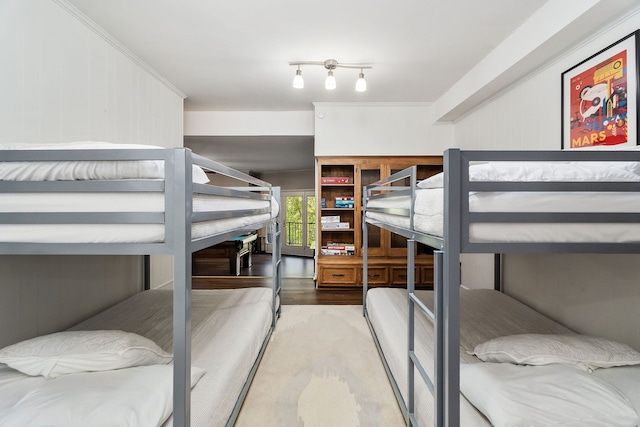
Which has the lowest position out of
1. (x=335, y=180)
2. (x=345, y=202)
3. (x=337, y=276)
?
(x=337, y=276)

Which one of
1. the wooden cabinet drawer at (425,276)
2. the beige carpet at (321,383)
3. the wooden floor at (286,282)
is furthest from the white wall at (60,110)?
the wooden cabinet drawer at (425,276)

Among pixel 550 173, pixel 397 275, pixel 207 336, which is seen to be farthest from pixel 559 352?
pixel 397 275

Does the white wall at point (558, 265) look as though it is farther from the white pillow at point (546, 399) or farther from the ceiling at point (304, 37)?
the white pillow at point (546, 399)

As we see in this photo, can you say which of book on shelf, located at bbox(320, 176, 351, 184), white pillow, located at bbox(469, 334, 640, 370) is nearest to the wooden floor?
book on shelf, located at bbox(320, 176, 351, 184)

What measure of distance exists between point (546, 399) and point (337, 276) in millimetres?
3253

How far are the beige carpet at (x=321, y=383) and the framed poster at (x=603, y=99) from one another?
2.02 m

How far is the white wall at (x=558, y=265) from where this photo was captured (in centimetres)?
178

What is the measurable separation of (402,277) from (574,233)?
3241 millimetres

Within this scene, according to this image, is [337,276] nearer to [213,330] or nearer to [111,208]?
[213,330]

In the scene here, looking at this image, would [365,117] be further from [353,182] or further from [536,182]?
[536,182]

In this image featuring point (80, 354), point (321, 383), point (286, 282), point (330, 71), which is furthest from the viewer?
point (286, 282)

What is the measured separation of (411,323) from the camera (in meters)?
1.55

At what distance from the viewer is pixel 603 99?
1.90 m

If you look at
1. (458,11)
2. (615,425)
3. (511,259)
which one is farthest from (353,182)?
(615,425)
